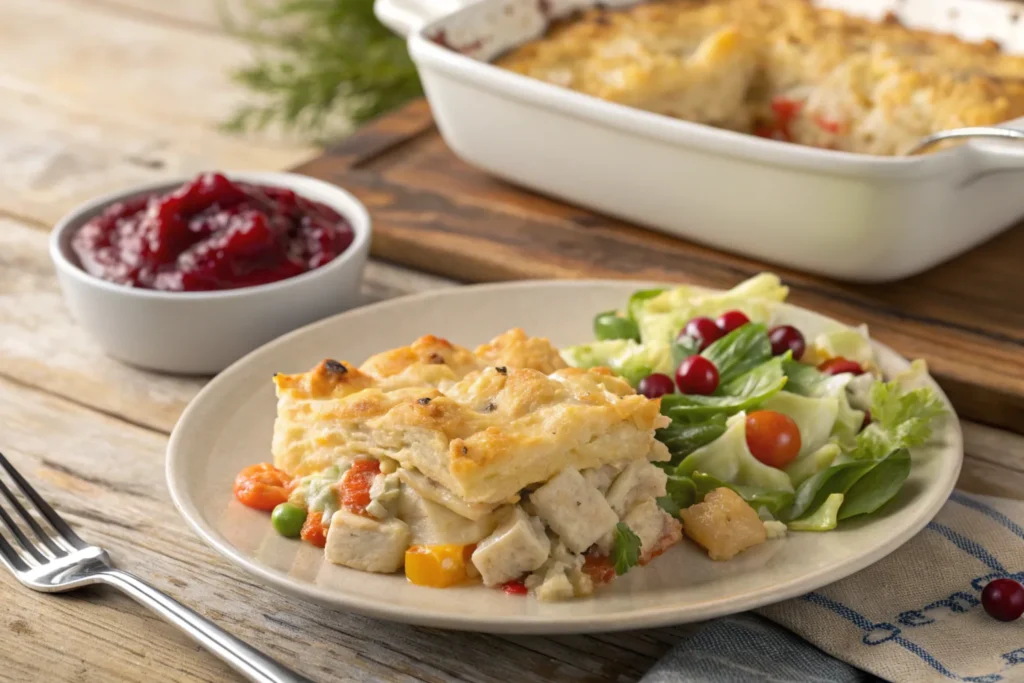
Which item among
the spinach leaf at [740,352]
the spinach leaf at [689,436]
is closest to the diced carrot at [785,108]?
the spinach leaf at [740,352]

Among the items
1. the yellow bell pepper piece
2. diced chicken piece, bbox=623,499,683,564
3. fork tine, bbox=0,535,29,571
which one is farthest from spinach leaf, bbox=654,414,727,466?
fork tine, bbox=0,535,29,571

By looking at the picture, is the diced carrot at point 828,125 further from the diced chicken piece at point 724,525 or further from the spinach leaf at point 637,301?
the diced chicken piece at point 724,525

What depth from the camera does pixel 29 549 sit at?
8.30 feet

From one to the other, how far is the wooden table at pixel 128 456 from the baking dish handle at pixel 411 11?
33.2 inches

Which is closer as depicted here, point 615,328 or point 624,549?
point 624,549

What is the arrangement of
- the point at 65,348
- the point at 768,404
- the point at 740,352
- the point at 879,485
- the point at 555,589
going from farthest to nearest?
the point at 65,348, the point at 740,352, the point at 768,404, the point at 879,485, the point at 555,589

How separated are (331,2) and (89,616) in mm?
4203

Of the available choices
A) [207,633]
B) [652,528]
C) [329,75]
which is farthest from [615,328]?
[329,75]

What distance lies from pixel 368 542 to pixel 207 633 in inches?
12.8

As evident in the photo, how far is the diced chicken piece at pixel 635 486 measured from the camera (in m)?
2.32

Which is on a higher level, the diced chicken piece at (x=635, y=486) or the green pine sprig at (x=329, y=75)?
the diced chicken piece at (x=635, y=486)

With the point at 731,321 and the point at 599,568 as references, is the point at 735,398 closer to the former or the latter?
the point at 731,321

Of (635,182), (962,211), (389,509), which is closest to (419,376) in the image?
(389,509)

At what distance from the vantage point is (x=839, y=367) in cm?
294
